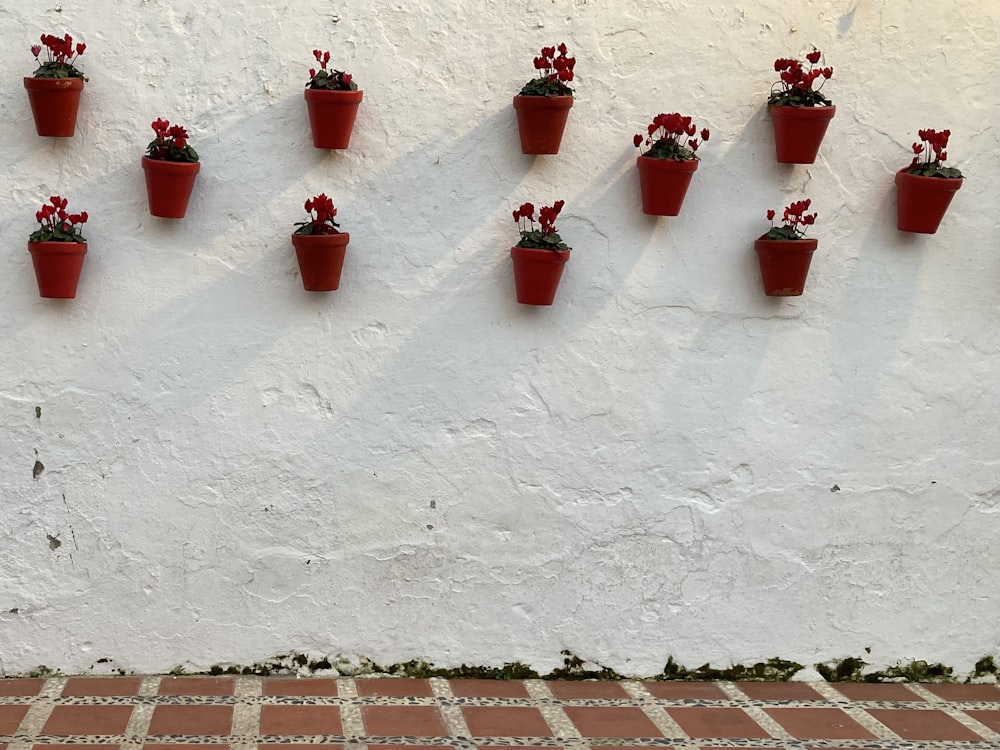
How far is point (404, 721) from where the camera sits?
295 cm

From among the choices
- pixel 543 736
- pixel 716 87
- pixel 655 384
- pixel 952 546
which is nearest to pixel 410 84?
pixel 716 87

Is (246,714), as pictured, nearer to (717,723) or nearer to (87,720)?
(87,720)

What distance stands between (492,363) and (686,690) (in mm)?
1119

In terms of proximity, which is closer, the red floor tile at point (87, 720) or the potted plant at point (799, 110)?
the red floor tile at point (87, 720)

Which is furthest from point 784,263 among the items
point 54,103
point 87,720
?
point 87,720

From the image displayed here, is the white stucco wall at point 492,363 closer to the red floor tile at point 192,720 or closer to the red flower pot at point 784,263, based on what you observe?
the red flower pot at point 784,263

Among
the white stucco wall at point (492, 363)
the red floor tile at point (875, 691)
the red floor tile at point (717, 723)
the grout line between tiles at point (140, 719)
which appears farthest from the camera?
the red floor tile at point (875, 691)

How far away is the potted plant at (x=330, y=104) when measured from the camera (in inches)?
118

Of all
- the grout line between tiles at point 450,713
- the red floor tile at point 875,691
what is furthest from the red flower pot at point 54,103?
the red floor tile at point 875,691

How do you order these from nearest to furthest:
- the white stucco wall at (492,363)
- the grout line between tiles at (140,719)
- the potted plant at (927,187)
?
1. the grout line between tiles at (140,719)
2. the white stucco wall at (492,363)
3. the potted plant at (927,187)

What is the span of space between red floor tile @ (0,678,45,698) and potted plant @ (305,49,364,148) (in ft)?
5.48

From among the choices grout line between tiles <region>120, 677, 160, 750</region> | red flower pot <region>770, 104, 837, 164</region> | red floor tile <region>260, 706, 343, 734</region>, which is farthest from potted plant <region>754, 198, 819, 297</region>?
grout line between tiles <region>120, 677, 160, 750</region>

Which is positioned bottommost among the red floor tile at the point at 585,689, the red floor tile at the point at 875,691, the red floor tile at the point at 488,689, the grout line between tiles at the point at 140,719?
the grout line between tiles at the point at 140,719

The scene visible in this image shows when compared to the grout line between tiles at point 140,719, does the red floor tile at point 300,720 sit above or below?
above
